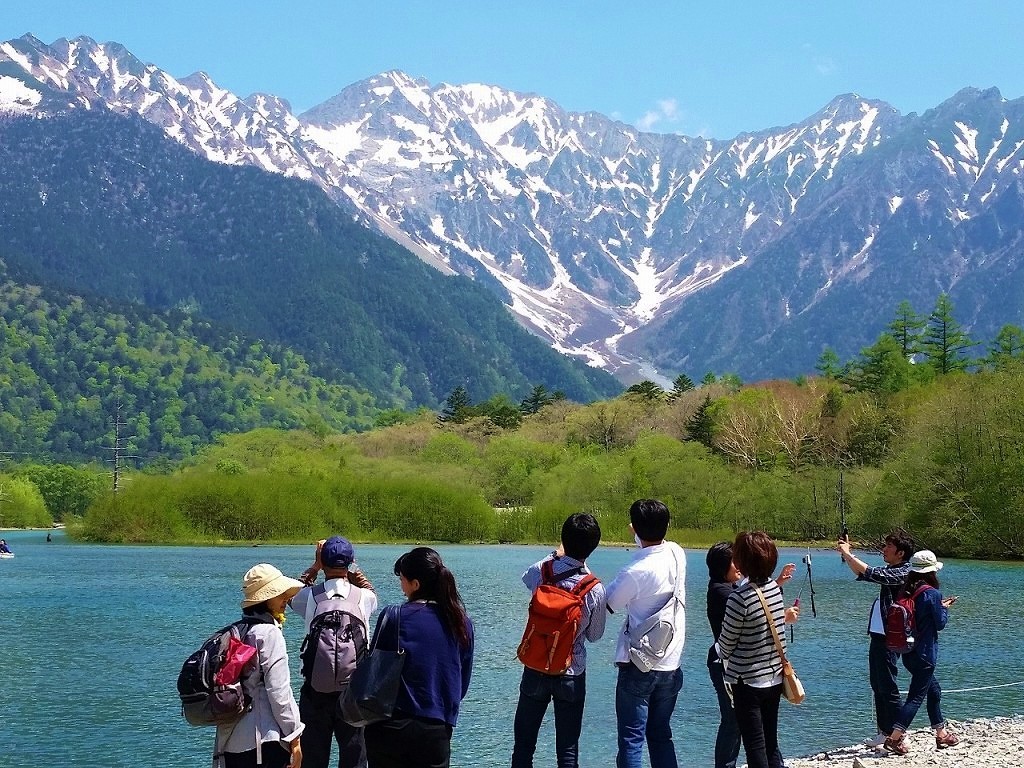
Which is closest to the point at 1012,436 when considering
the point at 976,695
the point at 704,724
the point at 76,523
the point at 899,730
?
the point at 976,695

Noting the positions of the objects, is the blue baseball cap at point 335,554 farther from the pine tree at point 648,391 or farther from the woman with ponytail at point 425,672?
the pine tree at point 648,391

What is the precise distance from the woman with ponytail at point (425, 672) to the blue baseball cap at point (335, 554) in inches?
69.9

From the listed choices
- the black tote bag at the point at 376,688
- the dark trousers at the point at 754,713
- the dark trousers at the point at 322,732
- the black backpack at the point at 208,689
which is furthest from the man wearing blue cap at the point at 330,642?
the dark trousers at the point at 754,713

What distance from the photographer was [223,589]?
171 ft

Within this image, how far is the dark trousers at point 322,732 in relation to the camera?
10.2m

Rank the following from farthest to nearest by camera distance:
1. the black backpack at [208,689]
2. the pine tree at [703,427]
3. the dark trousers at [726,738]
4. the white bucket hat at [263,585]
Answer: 1. the pine tree at [703,427]
2. the dark trousers at [726,738]
3. the white bucket hat at [263,585]
4. the black backpack at [208,689]

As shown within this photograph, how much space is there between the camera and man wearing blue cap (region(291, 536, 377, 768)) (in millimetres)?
9930

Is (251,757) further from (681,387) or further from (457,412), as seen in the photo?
(457,412)

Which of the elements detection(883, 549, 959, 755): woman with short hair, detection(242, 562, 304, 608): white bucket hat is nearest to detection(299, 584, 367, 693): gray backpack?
detection(242, 562, 304, 608): white bucket hat

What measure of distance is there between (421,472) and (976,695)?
111 m

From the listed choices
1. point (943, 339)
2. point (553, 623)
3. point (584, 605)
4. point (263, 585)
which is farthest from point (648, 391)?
point (263, 585)

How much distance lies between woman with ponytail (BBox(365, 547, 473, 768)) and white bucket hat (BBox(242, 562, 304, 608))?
35.6 inches

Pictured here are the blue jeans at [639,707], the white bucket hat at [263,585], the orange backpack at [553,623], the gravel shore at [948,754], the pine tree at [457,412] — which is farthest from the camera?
the pine tree at [457,412]

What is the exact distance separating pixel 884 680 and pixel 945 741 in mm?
2320
